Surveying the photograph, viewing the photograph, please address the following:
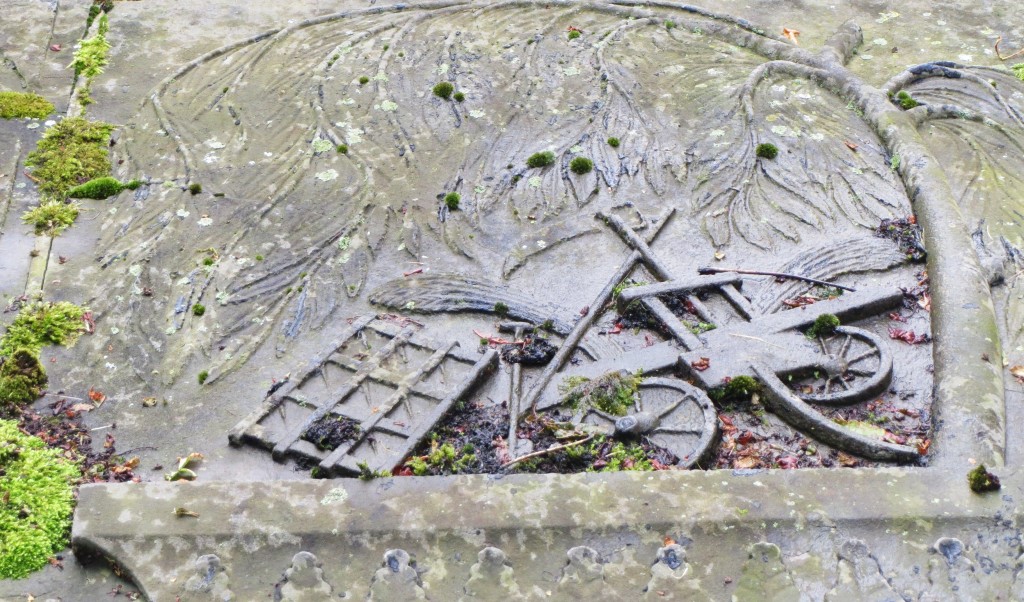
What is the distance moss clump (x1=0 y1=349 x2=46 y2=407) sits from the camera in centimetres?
541

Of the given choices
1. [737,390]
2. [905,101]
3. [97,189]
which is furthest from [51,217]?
[905,101]

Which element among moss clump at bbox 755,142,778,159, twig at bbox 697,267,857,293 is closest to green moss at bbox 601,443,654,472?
twig at bbox 697,267,857,293

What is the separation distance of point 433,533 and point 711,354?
→ 1856 mm

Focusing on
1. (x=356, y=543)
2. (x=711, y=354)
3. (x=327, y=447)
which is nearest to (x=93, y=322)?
(x=327, y=447)

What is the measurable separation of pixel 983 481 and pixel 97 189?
17.8ft

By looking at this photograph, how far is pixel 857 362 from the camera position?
17.9 feet

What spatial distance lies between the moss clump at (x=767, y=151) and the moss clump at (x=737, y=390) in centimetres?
229

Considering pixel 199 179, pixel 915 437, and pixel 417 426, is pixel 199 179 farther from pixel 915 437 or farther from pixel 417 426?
pixel 915 437

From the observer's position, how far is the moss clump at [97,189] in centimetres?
689

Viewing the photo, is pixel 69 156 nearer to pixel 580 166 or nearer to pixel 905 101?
pixel 580 166

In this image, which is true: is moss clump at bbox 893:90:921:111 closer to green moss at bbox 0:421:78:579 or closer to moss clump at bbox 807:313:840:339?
moss clump at bbox 807:313:840:339

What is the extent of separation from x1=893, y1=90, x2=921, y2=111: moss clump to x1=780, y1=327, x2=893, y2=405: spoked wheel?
Result: 9.22 feet

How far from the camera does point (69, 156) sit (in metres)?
7.16

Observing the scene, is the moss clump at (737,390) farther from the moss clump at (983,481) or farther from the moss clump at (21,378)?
the moss clump at (21,378)
